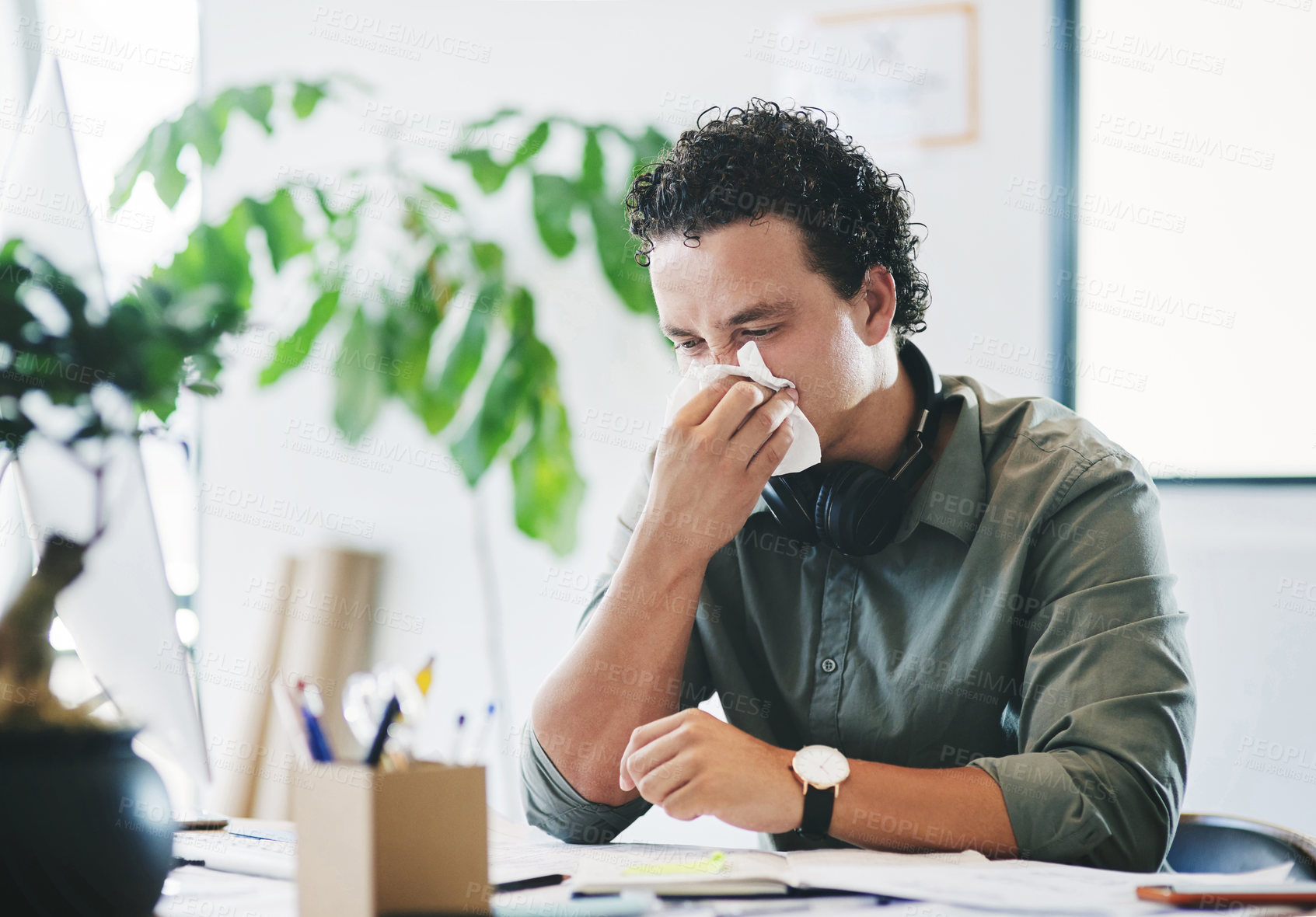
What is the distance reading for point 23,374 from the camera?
23.3 inches

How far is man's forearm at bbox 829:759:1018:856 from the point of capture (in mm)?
877

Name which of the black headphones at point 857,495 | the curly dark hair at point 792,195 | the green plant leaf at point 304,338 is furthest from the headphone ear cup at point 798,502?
the green plant leaf at point 304,338

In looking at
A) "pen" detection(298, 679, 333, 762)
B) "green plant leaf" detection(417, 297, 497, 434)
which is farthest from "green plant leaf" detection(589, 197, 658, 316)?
"pen" detection(298, 679, 333, 762)

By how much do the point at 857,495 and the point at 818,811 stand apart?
0.37m

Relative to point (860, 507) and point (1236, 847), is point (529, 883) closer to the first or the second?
point (860, 507)

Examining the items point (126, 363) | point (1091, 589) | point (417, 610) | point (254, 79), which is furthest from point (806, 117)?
point (254, 79)

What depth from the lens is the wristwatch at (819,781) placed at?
2.89 feet

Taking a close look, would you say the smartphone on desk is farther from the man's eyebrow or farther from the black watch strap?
the man's eyebrow

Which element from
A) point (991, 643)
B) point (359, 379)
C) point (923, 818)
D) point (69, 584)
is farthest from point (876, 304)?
point (359, 379)

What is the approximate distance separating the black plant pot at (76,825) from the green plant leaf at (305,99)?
1.52m

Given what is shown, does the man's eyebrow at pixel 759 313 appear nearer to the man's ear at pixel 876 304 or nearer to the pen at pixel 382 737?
the man's ear at pixel 876 304

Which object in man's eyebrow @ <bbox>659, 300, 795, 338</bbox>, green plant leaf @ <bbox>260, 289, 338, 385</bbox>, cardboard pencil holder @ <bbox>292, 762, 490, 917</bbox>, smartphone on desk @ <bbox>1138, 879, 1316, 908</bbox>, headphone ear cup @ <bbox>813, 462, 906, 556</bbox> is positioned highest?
green plant leaf @ <bbox>260, 289, 338, 385</bbox>

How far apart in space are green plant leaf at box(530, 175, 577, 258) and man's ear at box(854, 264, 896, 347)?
2.53ft

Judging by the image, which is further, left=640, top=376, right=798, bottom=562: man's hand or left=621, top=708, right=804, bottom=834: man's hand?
left=640, top=376, right=798, bottom=562: man's hand
